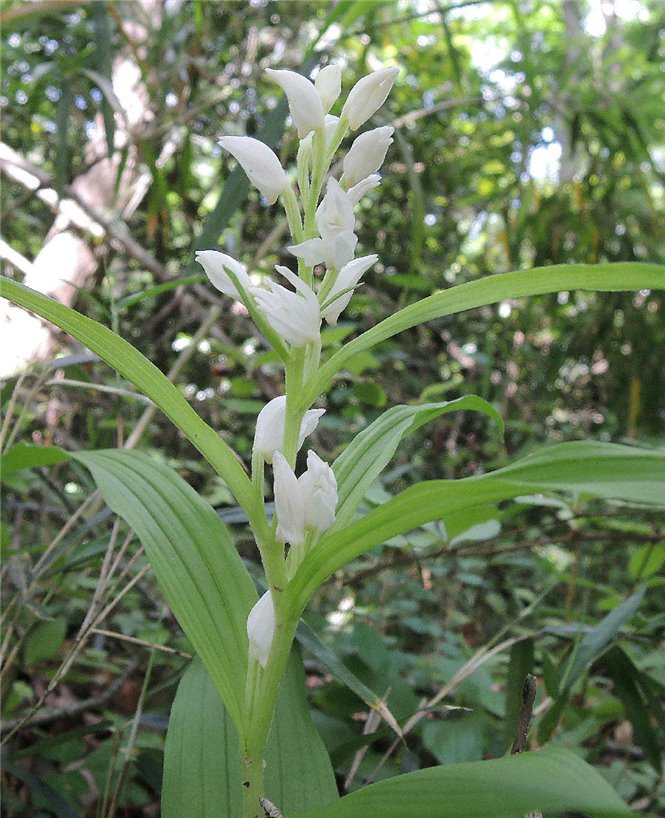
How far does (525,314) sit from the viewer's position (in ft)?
7.40

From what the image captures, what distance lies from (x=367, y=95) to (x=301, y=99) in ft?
0.21

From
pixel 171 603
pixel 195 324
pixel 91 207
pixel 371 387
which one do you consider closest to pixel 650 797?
pixel 371 387

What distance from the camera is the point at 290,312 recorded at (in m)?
0.57

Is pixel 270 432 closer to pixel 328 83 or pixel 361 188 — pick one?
pixel 361 188

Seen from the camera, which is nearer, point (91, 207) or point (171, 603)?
point (171, 603)

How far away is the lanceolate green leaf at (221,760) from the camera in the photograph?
59cm

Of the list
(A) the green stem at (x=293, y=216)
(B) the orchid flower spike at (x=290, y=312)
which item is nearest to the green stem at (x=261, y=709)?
(B) the orchid flower spike at (x=290, y=312)

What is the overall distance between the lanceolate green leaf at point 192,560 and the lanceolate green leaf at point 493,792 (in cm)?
15

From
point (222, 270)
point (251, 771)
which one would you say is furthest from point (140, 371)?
point (251, 771)

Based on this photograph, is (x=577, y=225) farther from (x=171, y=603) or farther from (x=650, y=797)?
(x=171, y=603)

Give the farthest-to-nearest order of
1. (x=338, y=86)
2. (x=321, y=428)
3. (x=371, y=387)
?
(x=321, y=428)
(x=371, y=387)
(x=338, y=86)

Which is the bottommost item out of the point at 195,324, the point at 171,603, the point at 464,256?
the point at 171,603

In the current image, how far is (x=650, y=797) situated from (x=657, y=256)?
170cm

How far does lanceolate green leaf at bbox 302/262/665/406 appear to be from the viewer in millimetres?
516
